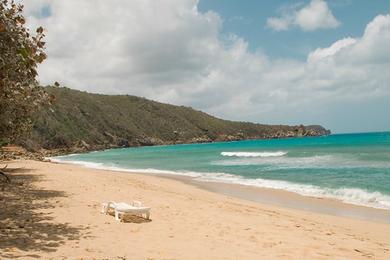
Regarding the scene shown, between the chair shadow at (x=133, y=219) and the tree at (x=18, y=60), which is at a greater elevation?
the tree at (x=18, y=60)

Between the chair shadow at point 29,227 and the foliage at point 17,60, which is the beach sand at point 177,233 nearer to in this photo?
the chair shadow at point 29,227

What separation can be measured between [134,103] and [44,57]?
534 ft

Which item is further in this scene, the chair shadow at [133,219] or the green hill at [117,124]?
the green hill at [117,124]

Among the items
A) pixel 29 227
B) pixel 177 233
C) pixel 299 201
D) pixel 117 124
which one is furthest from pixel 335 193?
pixel 117 124

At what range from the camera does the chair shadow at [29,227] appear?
8.04 meters

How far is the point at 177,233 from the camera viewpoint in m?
9.95

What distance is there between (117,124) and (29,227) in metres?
138

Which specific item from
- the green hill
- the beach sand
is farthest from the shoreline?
the green hill

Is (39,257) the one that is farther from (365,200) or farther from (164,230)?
(365,200)

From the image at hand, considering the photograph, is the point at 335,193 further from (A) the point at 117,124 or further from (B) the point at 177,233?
(A) the point at 117,124

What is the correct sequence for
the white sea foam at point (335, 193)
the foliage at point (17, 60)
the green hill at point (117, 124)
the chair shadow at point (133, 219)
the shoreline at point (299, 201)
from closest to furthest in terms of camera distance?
the foliage at point (17, 60) < the chair shadow at point (133, 219) < the shoreline at point (299, 201) < the white sea foam at point (335, 193) < the green hill at point (117, 124)

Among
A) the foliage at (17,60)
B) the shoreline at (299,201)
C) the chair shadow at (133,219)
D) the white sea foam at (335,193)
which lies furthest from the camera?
the white sea foam at (335,193)

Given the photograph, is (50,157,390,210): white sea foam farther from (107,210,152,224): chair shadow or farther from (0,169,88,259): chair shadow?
(0,169,88,259): chair shadow

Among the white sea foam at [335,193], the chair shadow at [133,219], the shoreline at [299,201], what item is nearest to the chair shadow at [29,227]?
the chair shadow at [133,219]
